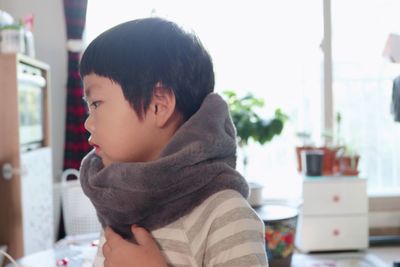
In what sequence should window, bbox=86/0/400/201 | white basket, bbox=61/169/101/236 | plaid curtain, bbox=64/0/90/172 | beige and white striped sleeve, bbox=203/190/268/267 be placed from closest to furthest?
1. beige and white striped sleeve, bbox=203/190/268/267
2. white basket, bbox=61/169/101/236
3. plaid curtain, bbox=64/0/90/172
4. window, bbox=86/0/400/201

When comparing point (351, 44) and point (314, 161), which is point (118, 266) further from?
point (351, 44)

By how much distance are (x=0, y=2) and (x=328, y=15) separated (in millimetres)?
2323

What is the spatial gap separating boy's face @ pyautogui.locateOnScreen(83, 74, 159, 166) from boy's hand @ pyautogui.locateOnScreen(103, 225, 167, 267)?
0.37 feet

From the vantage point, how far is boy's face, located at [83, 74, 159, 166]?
2.24ft

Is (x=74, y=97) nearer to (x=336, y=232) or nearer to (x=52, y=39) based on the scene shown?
(x=52, y=39)

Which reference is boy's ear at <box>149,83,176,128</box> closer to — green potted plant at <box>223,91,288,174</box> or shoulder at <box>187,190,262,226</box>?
shoulder at <box>187,190,262,226</box>

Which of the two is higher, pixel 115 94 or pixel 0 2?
pixel 0 2

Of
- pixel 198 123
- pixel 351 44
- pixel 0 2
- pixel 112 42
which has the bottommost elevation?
pixel 198 123

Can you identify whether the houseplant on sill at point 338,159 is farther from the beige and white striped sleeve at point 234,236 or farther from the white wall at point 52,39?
the beige and white striped sleeve at point 234,236

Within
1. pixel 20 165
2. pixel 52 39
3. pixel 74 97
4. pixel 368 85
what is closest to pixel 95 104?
pixel 20 165

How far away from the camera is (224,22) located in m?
3.42

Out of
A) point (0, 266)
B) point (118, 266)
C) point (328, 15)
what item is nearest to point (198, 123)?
point (118, 266)

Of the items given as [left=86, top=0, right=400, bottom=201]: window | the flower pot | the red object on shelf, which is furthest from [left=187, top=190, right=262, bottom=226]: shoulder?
[left=86, top=0, right=400, bottom=201]: window

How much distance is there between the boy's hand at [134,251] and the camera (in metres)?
0.63
